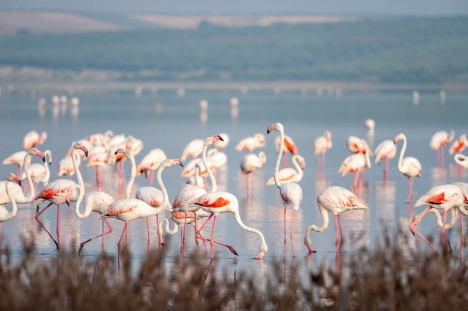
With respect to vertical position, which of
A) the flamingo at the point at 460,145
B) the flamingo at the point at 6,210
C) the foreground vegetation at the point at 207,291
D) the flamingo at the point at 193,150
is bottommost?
the foreground vegetation at the point at 207,291

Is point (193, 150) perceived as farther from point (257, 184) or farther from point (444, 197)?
point (444, 197)

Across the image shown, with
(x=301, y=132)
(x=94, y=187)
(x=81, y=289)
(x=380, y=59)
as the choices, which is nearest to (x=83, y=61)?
(x=380, y=59)

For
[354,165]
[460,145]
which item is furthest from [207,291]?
[460,145]

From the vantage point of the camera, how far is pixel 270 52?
400 feet

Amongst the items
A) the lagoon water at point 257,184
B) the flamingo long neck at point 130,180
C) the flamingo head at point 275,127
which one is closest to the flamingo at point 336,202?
the lagoon water at point 257,184

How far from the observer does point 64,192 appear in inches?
316

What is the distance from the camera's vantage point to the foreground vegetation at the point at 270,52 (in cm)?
9812

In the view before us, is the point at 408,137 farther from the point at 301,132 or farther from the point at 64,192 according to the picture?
the point at 64,192

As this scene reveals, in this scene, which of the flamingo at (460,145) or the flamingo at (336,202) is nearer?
the flamingo at (336,202)

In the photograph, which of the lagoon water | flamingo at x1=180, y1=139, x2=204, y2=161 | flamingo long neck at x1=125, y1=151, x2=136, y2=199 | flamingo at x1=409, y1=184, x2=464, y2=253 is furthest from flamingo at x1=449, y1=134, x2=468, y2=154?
flamingo long neck at x1=125, y1=151, x2=136, y2=199

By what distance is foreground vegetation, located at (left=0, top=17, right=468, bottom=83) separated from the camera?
322 feet

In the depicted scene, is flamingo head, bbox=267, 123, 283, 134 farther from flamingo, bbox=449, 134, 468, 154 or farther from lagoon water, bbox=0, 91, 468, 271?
flamingo, bbox=449, 134, 468, 154

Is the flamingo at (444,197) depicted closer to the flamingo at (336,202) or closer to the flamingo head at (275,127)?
the flamingo at (336,202)

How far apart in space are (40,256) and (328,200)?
2.51 m
